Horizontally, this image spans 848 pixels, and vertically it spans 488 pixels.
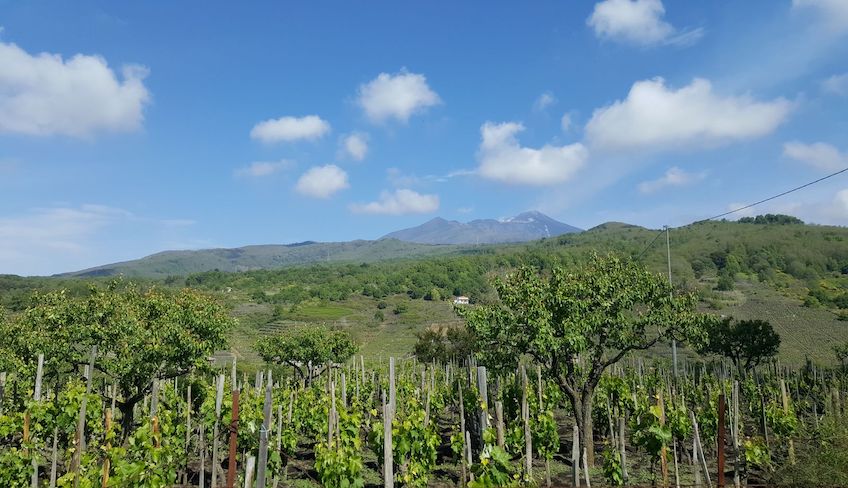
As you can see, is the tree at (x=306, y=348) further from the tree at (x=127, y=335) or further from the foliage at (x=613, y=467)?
the foliage at (x=613, y=467)

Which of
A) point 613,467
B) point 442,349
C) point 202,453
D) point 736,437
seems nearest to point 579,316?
point 613,467

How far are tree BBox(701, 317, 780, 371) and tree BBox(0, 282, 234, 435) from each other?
29.9 meters

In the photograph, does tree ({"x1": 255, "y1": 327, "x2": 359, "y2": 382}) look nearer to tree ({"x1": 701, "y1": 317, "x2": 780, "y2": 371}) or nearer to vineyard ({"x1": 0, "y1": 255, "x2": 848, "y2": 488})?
vineyard ({"x1": 0, "y1": 255, "x2": 848, "y2": 488})

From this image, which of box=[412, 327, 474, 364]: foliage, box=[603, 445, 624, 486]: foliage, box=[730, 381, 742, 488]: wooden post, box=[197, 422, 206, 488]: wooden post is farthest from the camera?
box=[412, 327, 474, 364]: foliage

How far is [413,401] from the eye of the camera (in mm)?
13531

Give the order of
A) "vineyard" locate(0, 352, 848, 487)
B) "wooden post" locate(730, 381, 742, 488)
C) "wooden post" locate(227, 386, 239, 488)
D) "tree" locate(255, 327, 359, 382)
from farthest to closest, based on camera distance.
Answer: "tree" locate(255, 327, 359, 382) < "wooden post" locate(730, 381, 742, 488) < "vineyard" locate(0, 352, 848, 487) < "wooden post" locate(227, 386, 239, 488)

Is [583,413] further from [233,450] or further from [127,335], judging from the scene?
[127,335]

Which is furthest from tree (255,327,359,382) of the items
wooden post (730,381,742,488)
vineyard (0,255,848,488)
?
wooden post (730,381,742,488)

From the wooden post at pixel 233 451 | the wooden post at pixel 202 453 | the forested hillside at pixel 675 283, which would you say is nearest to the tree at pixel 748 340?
the forested hillside at pixel 675 283

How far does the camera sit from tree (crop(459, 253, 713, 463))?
12922 millimetres

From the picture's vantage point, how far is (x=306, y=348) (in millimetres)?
27984

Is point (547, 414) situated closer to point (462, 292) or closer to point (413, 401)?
point (413, 401)

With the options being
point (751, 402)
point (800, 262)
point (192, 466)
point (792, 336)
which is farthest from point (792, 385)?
point (800, 262)

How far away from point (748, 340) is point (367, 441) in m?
29.4
